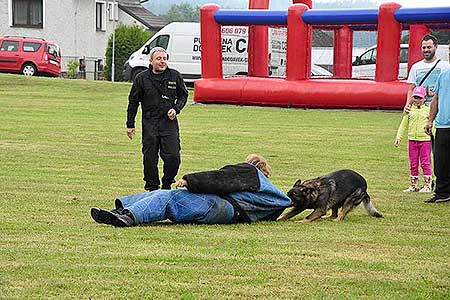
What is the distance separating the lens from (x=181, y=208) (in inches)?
371

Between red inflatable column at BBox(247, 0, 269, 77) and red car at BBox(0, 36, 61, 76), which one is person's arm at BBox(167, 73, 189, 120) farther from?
red car at BBox(0, 36, 61, 76)

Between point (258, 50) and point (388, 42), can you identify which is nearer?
point (388, 42)

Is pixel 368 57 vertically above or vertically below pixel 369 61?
above

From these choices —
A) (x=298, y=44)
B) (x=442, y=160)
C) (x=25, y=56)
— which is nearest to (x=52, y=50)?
(x=25, y=56)

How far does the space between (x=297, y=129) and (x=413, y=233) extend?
12069 mm

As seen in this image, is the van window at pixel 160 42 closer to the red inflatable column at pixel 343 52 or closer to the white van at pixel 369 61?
the white van at pixel 369 61

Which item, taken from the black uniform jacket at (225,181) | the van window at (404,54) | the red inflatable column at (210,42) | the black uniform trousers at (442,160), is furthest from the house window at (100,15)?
the black uniform jacket at (225,181)

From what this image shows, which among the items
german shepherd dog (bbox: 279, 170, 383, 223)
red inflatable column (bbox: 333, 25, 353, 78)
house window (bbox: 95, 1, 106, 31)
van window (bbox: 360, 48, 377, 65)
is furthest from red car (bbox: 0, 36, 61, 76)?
german shepherd dog (bbox: 279, 170, 383, 223)

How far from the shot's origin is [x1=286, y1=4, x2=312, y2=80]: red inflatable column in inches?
1050

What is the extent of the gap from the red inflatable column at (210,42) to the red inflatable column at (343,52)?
12.9 ft

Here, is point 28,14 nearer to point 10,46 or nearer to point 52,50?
point 52,50

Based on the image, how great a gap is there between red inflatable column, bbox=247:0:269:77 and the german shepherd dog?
1926cm

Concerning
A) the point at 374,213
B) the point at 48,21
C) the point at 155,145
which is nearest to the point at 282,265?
the point at 374,213

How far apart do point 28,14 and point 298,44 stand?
1243 inches
